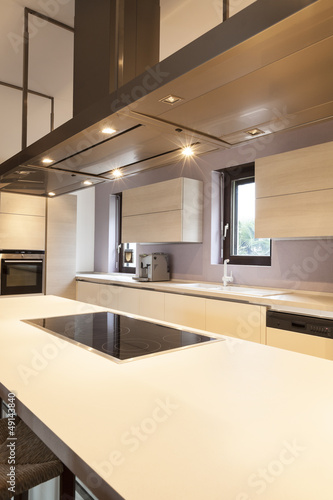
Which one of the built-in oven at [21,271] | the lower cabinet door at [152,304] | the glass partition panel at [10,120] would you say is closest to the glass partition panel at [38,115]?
the glass partition panel at [10,120]

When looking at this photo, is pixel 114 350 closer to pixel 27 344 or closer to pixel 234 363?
pixel 27 344

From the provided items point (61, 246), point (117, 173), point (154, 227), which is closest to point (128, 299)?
point (154, 227)

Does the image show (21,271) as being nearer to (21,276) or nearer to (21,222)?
(21,276)

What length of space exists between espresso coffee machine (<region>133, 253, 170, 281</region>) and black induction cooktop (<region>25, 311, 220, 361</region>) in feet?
6.45

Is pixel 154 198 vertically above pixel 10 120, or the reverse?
pixel 10 120

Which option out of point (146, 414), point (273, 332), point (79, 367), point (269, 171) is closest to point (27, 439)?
point (79, 367)

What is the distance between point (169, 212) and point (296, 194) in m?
1.50

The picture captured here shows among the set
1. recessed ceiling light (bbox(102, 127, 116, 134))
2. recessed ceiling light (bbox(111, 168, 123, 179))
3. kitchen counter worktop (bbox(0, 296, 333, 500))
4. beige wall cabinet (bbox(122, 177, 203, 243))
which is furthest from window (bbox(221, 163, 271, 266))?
recessed ceiling light (bbox(102, 127, 116, 134))

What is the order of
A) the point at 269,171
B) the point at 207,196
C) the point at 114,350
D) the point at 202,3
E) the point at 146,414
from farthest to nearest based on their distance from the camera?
the point at 207,196, the point at 269,171, the point at 202,3, the point at 114,350, the point at 146,414

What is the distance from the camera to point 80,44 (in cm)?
166

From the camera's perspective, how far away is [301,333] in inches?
94.7

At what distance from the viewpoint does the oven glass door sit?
4203 millimetres

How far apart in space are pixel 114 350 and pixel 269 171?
206cm

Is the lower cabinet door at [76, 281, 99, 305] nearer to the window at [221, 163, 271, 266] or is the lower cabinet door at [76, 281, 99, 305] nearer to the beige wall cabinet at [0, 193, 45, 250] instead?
the beige wall cabinet at [0, 193, 45, 250]
